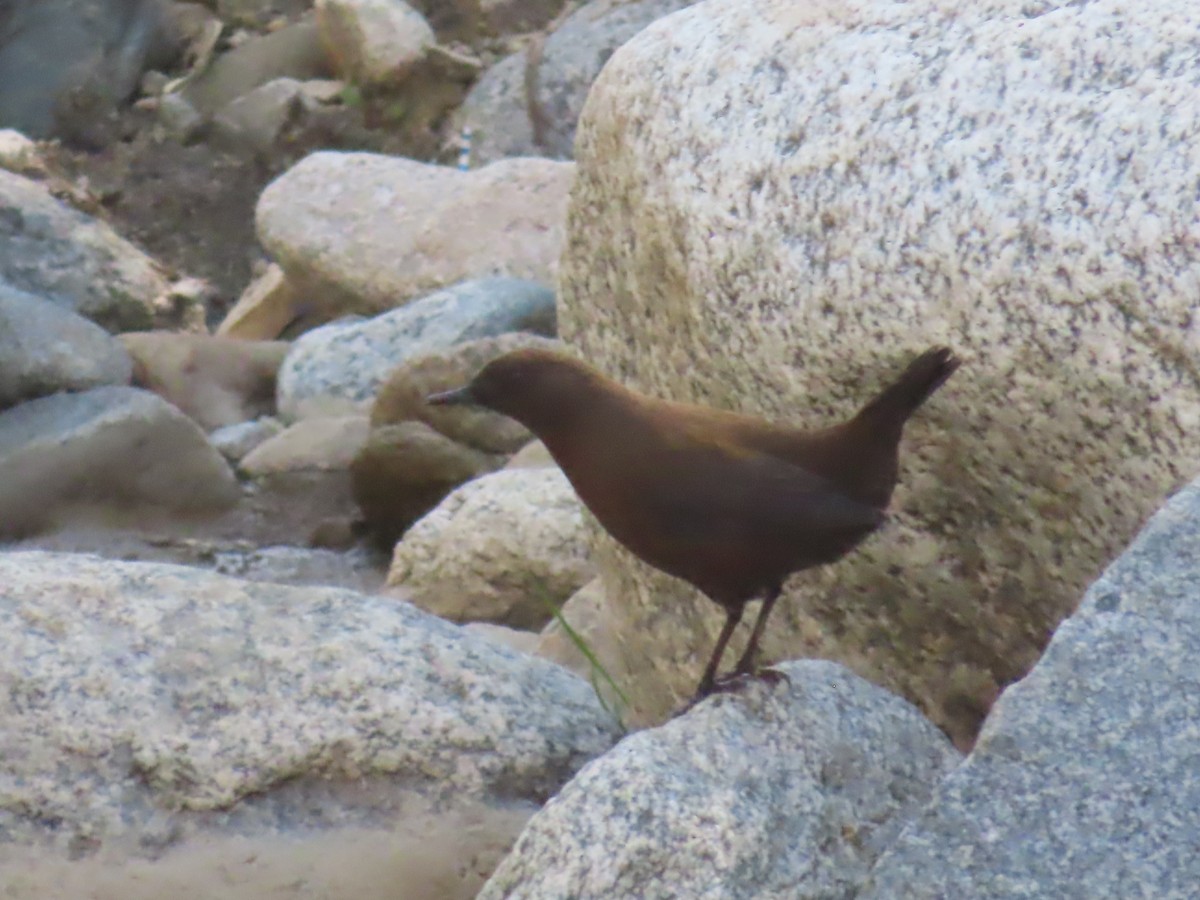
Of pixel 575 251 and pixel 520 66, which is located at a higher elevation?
pixel 575 251

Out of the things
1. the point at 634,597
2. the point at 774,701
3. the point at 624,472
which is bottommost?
the point at 634,597

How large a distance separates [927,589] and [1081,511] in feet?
1.38

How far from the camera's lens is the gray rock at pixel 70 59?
1492 cm

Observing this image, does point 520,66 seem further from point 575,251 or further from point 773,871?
point 773,871

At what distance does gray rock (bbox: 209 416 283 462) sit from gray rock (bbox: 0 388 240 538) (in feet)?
1.83

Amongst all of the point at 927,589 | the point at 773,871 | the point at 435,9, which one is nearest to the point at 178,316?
the point at 435,9

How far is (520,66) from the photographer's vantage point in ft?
45.8

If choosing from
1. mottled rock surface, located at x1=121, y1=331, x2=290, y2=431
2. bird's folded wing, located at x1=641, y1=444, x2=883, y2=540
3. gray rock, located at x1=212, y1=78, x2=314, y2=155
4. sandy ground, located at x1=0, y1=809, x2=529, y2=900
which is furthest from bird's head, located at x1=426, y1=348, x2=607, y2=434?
gray rock, located at x1=212, y1=78, x2=314, y2=155

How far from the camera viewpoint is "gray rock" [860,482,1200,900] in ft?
5.94

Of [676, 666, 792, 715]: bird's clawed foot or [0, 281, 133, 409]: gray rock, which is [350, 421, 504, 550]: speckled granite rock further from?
[676, 666, 792, 715]: bird's clawed foot

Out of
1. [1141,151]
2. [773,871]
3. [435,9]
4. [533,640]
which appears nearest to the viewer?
[773,871]

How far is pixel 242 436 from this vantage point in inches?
337

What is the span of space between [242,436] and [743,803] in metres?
6.51

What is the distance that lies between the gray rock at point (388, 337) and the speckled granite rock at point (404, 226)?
1.70 ft
